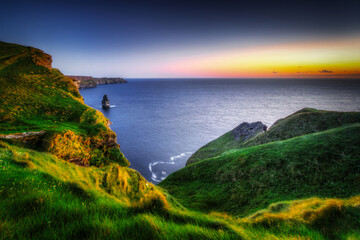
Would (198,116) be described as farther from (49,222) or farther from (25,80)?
(49,222)

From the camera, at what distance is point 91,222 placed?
262 cm

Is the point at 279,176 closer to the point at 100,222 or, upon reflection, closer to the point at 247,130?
the point at 100,222

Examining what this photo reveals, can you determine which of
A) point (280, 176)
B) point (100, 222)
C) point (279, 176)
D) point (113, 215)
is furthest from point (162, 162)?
point (100, 222)

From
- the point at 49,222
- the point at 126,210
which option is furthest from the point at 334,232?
the point at 49,222

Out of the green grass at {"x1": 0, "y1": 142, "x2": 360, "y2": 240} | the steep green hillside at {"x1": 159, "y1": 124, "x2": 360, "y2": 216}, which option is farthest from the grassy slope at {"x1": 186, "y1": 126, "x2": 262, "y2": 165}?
the green grass at {"x1": 0, "y1": 142, "x2": 360, "y2": 240}

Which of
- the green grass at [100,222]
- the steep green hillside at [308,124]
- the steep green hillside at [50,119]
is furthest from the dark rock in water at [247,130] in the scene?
the green grass at [100,222]

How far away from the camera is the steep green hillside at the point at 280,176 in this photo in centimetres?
1692

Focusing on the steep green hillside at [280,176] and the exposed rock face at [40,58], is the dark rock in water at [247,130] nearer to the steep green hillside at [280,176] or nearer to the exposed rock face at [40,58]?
Answer: the steep green hillside at [280,176]

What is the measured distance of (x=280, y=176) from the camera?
65.7 feet

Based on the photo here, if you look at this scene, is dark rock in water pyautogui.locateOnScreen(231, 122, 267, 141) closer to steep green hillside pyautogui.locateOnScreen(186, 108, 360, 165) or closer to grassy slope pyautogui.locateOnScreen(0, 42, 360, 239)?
steep green hillside pyautogui.locateOnScreen(186, 108, 360, 165)

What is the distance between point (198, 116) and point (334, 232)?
391ft

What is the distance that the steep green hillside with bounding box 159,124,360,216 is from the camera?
16922mm

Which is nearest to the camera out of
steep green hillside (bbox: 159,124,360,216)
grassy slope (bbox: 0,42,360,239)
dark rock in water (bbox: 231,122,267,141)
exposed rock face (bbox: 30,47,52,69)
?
grassy slope (bbox: 0,42,360,239)

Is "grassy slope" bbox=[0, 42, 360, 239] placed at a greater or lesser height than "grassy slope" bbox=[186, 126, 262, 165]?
greater
